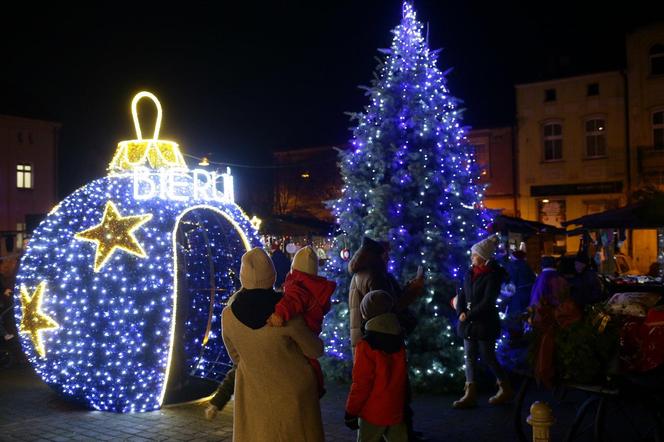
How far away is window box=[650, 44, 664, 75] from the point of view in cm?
2720

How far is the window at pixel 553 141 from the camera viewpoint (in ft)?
96.6

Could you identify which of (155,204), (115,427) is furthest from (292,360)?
(155,204)

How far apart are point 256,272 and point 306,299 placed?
555 mm

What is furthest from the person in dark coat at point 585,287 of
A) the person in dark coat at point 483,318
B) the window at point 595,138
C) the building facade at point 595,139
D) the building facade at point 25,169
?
the building facade at point 25,169

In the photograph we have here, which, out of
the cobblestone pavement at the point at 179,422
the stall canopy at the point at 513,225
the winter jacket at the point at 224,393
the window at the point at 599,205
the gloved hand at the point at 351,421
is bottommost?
the cobblestone pavement at the point at 179,422

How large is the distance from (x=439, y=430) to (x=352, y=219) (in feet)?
11.5

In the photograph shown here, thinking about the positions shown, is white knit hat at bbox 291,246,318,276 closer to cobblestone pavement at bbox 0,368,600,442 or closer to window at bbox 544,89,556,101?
cobblestone pavement at bbox 0,368,600,442

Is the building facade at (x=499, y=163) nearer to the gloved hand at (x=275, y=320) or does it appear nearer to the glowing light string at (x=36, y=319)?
the glowing light string at (x=36, y=319)

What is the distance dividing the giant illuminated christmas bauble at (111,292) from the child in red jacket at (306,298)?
2923 mm

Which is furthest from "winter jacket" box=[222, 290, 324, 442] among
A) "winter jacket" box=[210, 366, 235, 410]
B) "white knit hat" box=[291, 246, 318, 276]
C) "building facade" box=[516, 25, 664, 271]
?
"building facade" box=[516, 25, 664, 271]

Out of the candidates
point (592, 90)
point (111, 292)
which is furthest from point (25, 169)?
point (111, 292)

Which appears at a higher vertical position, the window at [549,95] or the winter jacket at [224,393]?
the window at [549,95]

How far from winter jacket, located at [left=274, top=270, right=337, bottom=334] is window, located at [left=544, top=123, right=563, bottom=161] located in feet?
86.4

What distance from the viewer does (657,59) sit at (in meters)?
27.2
